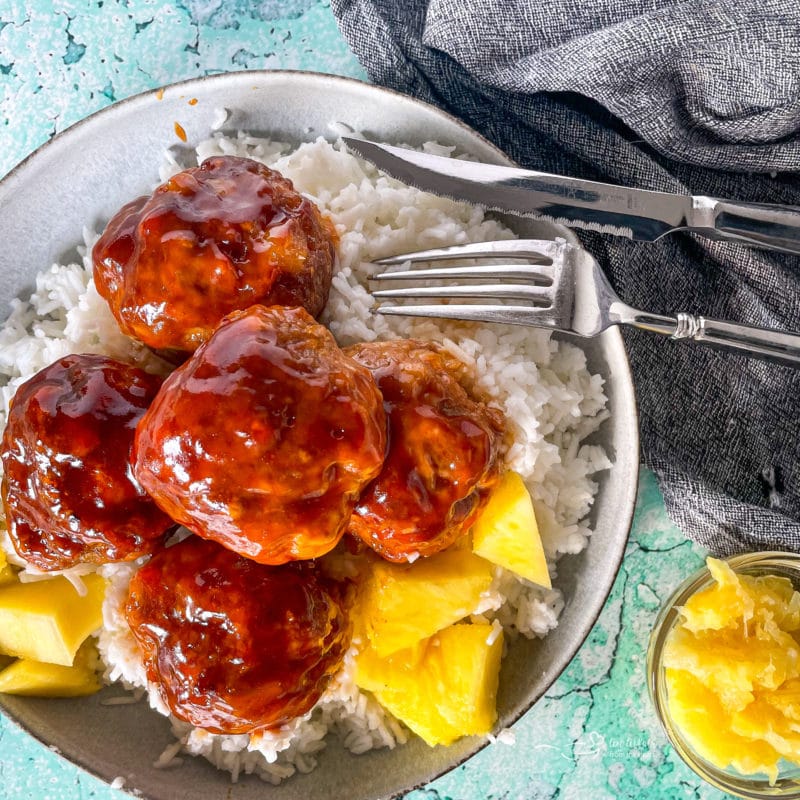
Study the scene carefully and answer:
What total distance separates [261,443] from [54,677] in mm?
1466

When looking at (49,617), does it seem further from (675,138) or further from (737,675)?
(675,138)

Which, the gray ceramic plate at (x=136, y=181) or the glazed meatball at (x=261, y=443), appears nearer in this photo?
the glazed meatball at (x=261, y=443)

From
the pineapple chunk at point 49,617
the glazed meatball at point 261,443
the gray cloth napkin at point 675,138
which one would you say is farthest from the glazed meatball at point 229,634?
the gray cloth napkin at point 675,138

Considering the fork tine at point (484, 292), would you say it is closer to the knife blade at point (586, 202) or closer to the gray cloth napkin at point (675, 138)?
the knife blade at point (586, 202)

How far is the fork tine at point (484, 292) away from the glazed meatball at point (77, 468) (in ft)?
2.92

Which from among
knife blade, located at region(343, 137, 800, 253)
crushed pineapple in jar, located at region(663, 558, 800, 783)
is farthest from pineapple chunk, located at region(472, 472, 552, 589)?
knife blade, located at region(343, 137, 800, 253)

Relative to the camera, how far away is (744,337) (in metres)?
2.60

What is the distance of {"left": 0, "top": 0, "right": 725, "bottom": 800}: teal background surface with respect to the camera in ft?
10.9

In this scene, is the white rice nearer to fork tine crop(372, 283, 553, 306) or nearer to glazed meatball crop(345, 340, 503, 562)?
fork tine crop(372, 283, 553, 306)

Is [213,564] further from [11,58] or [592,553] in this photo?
[11,58]

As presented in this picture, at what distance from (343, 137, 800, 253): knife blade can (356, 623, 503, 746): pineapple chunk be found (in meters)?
1.42

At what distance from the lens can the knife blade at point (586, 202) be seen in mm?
2758

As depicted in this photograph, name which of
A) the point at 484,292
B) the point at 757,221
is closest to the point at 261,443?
the point at 484,292

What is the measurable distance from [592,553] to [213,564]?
53.0 inches
